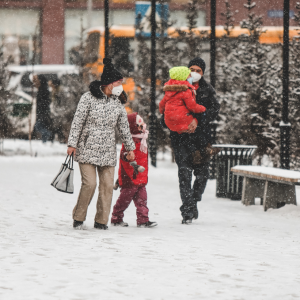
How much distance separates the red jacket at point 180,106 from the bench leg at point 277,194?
81.8 inches

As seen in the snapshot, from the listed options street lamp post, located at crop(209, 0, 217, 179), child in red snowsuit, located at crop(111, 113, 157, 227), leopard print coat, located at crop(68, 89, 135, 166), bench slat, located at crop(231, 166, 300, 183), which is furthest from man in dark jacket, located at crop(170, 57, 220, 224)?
street lamp post, located at crop(209, 0, 217, 179)

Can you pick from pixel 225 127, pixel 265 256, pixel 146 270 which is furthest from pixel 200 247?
pixel 225 127

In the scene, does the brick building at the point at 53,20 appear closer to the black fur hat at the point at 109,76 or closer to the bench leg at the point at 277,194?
the bench leg at the point at 277,194

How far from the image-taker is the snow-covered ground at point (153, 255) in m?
4.43

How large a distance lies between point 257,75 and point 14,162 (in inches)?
237

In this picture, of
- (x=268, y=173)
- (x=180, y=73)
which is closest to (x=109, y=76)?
(x=180, y=73)

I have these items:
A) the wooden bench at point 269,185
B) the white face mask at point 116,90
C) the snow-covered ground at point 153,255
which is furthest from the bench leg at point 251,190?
the white face mask at point 116,90

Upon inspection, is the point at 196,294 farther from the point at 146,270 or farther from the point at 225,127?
the point at 225,127

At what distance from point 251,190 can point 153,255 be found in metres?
4.42

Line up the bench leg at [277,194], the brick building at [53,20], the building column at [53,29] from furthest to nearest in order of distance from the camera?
1. the building column at [53,29]
2. the brick building at [53,20]
3. the bench leg at [277,194]

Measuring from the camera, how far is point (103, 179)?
23.1 feet

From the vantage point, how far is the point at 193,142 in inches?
305

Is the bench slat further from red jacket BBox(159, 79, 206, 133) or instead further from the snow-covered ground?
red jacket BBox(159, 79, 206, 133)

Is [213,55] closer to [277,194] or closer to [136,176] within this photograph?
[277,194]
